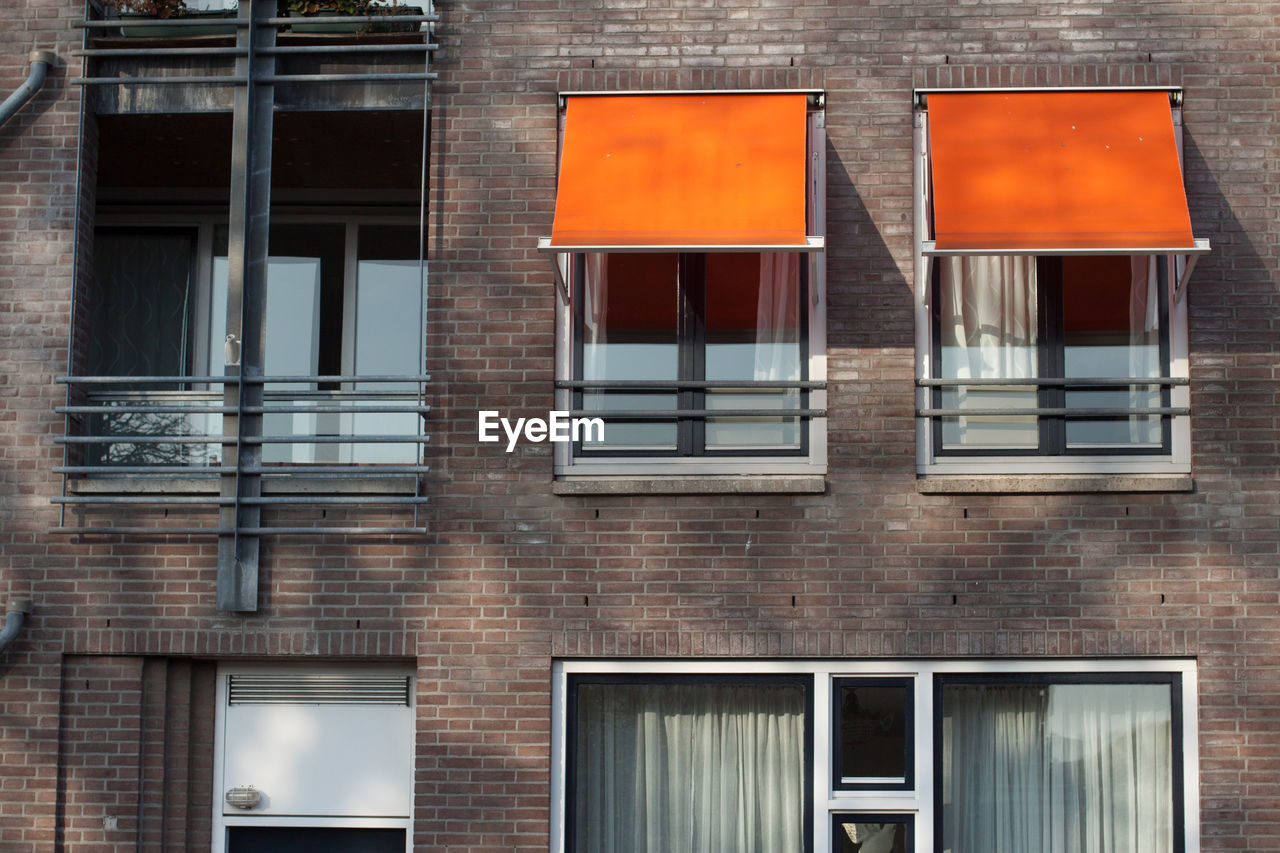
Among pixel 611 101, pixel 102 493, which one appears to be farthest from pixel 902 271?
pixel 102 493

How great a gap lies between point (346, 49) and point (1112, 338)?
18.3 feet

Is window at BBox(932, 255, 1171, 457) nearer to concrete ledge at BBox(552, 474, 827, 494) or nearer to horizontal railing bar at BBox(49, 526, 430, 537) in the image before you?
concrete ledge at BBox(552, 474, 827, 494)

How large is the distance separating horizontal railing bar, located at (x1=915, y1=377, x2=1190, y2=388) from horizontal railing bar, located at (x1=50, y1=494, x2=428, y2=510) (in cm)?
349

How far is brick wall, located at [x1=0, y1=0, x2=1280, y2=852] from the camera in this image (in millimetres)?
8305

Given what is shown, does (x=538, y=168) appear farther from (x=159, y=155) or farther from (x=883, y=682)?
(x=883, y=682)

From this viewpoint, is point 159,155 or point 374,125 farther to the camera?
point 159,155

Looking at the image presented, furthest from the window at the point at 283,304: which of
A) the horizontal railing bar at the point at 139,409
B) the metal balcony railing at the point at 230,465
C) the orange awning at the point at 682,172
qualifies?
the orange awning at the point at 682,172

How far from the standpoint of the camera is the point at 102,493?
28.7 ft

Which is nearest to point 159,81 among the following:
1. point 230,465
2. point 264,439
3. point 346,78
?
point 346,78

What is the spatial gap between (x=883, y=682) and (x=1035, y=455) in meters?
1.80

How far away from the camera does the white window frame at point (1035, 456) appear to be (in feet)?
27.7

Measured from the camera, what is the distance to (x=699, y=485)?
8.41 metres

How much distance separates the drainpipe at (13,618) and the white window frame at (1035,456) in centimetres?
598

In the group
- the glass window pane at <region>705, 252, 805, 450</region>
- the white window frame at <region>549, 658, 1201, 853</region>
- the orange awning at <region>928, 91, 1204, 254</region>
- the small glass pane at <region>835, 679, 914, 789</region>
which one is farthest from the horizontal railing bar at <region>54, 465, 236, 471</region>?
the orange awning at <region>928, 91, 1204, 254</region>
